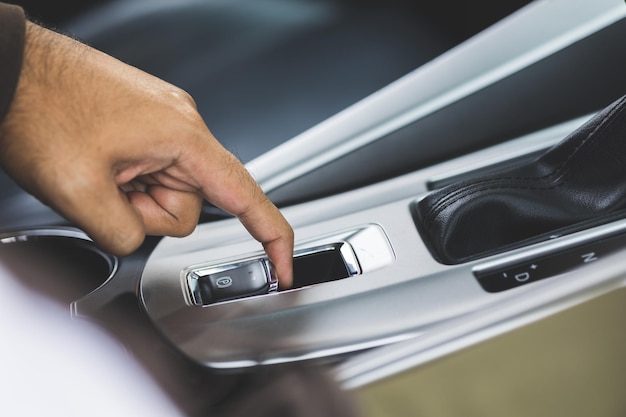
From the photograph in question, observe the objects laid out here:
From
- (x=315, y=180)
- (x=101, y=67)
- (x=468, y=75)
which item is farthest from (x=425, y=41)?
(x=101, y=67)

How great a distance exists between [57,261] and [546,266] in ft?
1.60

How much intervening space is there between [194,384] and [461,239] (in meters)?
0.28

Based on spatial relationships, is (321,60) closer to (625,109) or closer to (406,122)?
(406,122)

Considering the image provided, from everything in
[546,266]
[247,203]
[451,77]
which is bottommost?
[546,266]

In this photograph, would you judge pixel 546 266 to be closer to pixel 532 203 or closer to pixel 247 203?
pixel 532 203

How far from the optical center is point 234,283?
2.44ft

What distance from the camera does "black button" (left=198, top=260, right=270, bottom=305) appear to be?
0.73 metres

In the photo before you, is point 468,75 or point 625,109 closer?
point 625,109

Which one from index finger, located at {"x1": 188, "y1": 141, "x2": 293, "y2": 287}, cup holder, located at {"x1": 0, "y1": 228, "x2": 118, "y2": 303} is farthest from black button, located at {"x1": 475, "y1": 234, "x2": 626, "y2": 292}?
cup holder, located at {"x1": 0, "y1": 228, "x2": 118, "y2": 303}

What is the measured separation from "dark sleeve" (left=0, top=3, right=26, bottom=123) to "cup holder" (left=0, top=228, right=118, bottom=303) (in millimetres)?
234

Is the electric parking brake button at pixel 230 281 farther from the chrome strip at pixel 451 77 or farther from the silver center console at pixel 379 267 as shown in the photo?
the chrome strip at pixel 451 77

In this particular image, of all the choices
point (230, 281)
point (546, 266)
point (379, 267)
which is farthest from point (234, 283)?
point (546, 266)

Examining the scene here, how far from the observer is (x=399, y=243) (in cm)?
74

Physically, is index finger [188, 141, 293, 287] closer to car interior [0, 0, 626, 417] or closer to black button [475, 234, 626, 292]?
car interior [0, 0, 626, 417]
